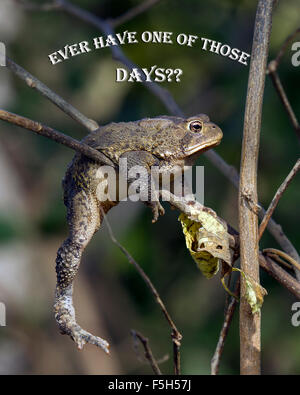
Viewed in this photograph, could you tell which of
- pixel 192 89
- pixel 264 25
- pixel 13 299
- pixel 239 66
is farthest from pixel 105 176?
pixel 13 299

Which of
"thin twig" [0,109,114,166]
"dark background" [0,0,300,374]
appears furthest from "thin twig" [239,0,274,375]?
"dark background" [0,0,300,374]

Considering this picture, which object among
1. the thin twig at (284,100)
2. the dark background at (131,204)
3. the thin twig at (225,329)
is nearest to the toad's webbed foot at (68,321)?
the thin twig at (225,329)

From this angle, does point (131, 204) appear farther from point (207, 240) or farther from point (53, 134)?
point (53, 134)

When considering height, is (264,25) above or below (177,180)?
above

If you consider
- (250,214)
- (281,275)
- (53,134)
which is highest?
(53,134)

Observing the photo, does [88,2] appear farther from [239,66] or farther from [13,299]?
[13,299]

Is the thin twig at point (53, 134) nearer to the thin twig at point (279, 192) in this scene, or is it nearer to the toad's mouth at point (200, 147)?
the thin twig at point (279, 192)

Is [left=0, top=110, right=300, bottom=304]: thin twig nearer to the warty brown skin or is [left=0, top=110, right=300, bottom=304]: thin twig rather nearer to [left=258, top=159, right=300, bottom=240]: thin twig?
the warty brown skin

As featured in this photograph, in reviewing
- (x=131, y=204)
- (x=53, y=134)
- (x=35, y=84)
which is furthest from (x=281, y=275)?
(x=131, y=204)
